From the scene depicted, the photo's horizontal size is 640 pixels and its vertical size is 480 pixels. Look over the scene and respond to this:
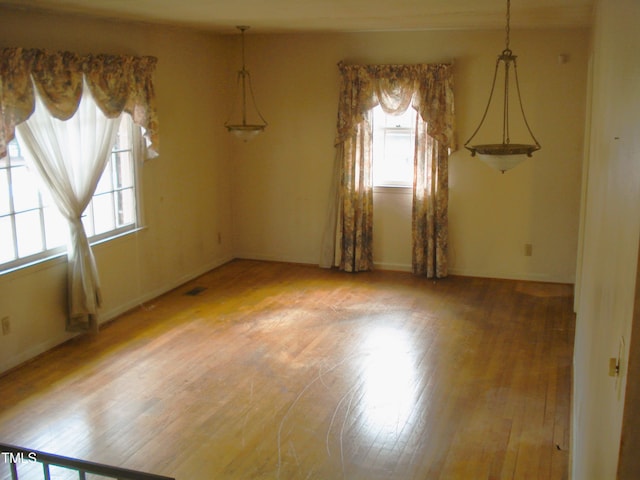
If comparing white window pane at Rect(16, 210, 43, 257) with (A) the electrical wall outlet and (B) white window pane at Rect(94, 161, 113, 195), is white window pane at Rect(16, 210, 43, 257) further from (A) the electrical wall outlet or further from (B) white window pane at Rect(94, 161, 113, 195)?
(B) white window pane at Rect(94, 161, 113, 195)

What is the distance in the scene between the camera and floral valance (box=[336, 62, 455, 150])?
6848 mm

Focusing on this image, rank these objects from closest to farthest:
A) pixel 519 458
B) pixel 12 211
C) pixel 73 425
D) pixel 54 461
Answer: pixel 54 461, pixel 519 458, pixel 73 425, pixel 12 211

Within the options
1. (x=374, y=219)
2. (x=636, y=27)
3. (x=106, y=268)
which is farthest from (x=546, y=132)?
(x=636, y=27)

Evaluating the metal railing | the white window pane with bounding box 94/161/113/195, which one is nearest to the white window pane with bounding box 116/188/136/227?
the white window pane with bounding box 94/161/113/195

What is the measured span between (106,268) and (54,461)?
4237 millimetres

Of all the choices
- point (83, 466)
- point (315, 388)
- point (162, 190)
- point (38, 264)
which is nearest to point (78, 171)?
point (38, 264)

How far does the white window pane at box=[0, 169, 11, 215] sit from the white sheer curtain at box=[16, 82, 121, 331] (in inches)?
9.0

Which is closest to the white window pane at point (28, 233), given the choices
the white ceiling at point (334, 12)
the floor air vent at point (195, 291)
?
the white ceiling at point (334, 12)

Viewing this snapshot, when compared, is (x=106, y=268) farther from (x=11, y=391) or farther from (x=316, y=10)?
(x=316, y=10)

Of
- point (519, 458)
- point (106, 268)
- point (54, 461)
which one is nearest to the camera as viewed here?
point (54, 461)

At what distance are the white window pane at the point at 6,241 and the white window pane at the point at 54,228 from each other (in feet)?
1.17

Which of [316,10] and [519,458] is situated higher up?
[316,10]

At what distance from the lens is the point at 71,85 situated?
5.04 metres

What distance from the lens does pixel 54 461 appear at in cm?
178
